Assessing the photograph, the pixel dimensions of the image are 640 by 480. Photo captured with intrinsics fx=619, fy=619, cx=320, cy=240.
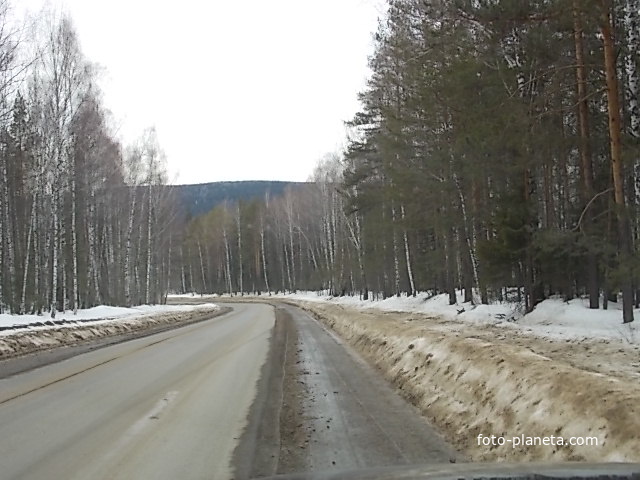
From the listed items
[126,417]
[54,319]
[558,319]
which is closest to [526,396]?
[126,417]

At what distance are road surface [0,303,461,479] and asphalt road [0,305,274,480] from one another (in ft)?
0.06

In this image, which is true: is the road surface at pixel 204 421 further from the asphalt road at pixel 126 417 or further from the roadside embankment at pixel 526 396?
the roadside embankment at pixel 526 396

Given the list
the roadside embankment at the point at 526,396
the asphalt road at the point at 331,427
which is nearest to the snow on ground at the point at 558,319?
the roadside embankment at the point at 526,396

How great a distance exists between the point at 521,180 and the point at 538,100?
4572 mm

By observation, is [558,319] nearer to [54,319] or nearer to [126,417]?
[126,417]

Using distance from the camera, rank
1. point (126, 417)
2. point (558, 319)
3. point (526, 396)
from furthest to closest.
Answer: point (558, 319), point (126, 417), point (526, 396)

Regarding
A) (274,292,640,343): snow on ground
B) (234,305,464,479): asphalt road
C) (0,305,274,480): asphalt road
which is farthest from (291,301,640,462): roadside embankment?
(0,305,274,480): asphalt road

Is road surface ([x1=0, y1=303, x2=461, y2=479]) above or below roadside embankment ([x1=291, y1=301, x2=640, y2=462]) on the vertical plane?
below

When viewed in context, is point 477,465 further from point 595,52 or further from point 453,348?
point 595,52

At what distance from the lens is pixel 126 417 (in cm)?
843

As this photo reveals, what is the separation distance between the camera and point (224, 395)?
33.4ft

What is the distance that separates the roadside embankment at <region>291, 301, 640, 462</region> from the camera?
17.6ft

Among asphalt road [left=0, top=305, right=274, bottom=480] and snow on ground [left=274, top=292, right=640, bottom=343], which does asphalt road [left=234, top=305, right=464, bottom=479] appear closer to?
asphalt road [left=0, top=305, right=274, bottom=480]

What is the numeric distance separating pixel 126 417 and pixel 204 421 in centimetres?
113
